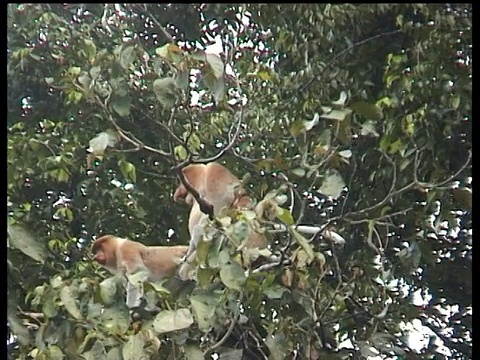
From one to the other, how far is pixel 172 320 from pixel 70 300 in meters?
0.15

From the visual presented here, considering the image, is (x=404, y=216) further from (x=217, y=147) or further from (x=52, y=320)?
(x=52, y=320)

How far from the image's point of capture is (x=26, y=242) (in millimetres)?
946

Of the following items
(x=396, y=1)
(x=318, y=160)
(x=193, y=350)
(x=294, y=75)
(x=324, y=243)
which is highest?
(x=396, y=1)

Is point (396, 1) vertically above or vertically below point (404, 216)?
above

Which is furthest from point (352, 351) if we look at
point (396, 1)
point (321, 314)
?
point (396, 1)

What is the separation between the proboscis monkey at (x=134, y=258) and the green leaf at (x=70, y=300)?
6 centimetres

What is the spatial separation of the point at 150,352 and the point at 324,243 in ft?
0.98

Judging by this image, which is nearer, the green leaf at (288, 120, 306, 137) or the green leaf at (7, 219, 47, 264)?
the green leaf at (7, 219, 47, 264)

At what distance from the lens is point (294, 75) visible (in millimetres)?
1034

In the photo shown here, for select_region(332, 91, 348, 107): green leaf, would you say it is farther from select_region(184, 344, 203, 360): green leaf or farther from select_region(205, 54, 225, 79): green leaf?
select_region(184, 344, 203, 360): green leaf

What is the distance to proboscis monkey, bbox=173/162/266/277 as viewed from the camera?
1004mm

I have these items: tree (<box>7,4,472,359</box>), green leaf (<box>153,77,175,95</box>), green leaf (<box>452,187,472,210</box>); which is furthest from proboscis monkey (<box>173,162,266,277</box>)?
green leaf (<box>452,187,472,210</box>)

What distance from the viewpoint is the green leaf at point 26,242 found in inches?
36.4

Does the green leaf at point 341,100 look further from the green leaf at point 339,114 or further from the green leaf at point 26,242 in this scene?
the green leaf at point 26,242
